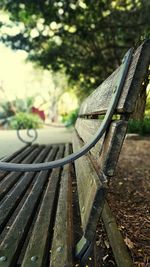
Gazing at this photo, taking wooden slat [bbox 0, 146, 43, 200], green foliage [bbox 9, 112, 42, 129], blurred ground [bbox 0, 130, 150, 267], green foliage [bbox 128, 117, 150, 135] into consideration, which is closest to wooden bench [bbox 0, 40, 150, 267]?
wooden slat [bbox 0, 146, 43, 200]

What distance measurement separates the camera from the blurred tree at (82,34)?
9578 mm

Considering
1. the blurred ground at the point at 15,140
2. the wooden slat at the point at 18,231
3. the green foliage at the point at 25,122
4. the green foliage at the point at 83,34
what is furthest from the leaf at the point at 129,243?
the green foliage at the point at 25,122

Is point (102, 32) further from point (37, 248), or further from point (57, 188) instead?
point (37, 248)

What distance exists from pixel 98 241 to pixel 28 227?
29.5 inches

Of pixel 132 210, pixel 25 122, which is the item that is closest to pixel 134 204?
pixel 132 210

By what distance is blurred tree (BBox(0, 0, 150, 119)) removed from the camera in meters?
9.58

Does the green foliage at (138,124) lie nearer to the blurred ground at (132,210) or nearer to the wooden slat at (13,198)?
the blurred ground at (132,210)

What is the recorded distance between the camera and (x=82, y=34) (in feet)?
34.1

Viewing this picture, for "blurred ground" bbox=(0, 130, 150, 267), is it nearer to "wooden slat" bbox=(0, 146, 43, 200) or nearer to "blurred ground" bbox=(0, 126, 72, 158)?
"wooden slat" bbox=(0, 146, 43, 200)

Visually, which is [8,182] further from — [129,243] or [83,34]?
[83,34]

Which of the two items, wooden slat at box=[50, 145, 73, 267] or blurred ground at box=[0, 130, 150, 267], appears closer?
wooden slat at box=[50, 145, 73, 267]

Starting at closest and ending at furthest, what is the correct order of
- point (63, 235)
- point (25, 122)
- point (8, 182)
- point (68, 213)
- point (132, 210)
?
point (63, 235)
point (68, 213)
point (8, 182)
point (132, 210)
point (25, 122)

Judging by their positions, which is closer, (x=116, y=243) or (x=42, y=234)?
(x=42, y=234)

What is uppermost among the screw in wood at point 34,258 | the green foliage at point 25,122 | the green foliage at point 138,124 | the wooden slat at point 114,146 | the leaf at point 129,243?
the wooden slat at point 114,146
